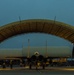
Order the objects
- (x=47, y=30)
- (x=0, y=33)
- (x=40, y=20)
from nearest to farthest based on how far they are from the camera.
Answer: (x=40, y=20), (x=0, y=33), (x=47, y=30)

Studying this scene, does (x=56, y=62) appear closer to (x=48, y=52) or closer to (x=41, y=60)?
(x=48, y=52)

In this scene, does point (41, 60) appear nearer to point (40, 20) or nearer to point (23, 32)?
point (23, 32)

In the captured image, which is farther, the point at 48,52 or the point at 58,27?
the point at 48,52

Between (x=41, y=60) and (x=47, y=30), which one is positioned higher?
(x=47, y=30)

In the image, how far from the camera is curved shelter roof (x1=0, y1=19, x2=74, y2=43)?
172 feet

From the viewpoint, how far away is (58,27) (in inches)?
2175

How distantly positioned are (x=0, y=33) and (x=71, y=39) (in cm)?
1398

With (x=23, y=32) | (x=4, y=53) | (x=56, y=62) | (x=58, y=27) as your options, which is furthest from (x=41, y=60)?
(x=56, y=62)

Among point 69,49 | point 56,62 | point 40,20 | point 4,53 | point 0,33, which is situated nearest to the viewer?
point 40,20

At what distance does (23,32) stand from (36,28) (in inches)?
145

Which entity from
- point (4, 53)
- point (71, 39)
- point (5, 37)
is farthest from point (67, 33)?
point (4, 53)

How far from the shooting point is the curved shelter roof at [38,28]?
52406 millimetres

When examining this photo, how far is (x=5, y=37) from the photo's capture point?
6209 centimetres

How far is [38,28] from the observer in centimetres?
5912
